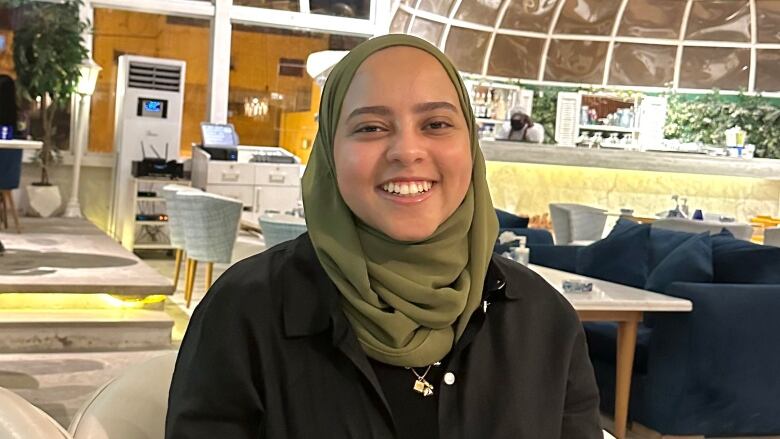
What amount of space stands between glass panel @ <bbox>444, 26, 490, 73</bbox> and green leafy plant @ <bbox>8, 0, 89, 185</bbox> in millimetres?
5528

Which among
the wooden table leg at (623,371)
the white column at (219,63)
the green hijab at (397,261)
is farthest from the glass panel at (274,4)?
the green hijab at (397,261)

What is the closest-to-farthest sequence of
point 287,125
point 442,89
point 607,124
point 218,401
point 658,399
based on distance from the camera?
point 218,401, point 442,89, point 658,399, point 287,125, point 607,124

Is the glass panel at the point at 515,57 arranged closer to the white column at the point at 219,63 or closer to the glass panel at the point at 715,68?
the glass panel at the point at 715,68

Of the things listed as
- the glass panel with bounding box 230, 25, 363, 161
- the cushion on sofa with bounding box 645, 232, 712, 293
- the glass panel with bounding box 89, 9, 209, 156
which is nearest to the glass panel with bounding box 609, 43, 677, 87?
the glass panel with bounding box 230, 25, 363, 161

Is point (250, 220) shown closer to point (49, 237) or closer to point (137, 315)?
point (49, 237)

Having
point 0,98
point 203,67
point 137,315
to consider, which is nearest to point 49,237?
point 0,98

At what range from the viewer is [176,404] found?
1.43m

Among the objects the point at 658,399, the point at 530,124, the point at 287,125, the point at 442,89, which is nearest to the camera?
the point at 442,89

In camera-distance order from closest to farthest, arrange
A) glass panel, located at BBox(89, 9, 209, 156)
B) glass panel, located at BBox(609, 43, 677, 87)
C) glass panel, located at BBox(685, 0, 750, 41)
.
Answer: glass panel, located at BBox(89, 9, 209, 156) < glass panel, located at BBox(685, 0, 750, 41) < glass panel, located at BBox(609, 43, 677, 87)

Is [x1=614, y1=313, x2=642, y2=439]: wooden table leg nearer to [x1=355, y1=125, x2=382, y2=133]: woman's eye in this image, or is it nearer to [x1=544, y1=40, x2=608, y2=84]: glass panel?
[x1=355, y1=125, x2=382, y2=133]: woman's eye

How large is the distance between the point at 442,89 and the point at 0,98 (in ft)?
21.8

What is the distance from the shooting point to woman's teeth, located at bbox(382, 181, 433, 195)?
153 cm

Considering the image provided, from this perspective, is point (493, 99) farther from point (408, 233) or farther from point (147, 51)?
point (408, 233)

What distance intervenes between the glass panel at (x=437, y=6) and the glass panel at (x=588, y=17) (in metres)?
1.65
